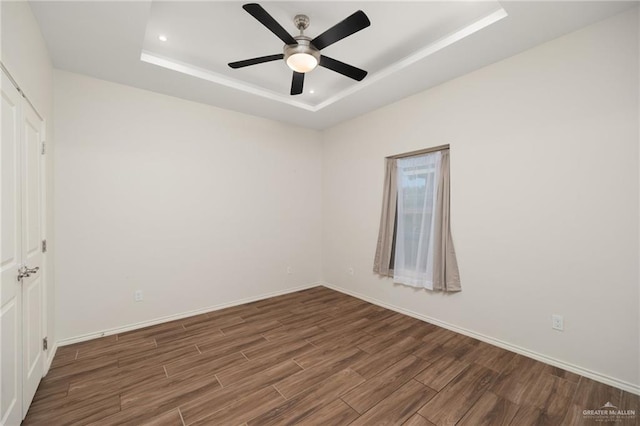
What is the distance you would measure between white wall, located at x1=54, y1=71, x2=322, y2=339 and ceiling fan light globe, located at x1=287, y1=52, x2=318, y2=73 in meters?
1.82

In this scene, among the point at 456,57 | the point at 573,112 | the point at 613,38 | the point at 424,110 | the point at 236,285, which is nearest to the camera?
the point at 613,38

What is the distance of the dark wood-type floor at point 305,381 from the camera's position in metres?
1.77

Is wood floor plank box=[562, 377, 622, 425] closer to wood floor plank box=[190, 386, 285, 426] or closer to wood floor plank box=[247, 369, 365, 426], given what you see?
wood floor plank box=[247, 369, 365, 426]

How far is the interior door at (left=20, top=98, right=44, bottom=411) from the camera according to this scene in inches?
69.1

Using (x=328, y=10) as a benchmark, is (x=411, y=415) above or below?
below

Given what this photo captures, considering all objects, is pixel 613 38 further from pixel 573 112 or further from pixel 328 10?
pixel 328 10

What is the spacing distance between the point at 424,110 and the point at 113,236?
396 cm

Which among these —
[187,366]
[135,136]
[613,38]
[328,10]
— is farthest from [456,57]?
[187,366]

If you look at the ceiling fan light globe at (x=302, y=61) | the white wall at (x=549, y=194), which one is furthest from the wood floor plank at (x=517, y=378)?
the ceiling fan light globe at (x=302, y=61)

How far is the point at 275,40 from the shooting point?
101 inches

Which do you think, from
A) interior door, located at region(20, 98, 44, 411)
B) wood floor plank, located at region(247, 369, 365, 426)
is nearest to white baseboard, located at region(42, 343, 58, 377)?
interior door, located at region(20, 98, 44, 411)

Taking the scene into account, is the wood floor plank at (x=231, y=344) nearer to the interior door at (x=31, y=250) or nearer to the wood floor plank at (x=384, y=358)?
the wood floor plank at (x=384, y=358)

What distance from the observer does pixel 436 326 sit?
10.4 ft

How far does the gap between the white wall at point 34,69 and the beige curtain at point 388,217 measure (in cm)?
359
